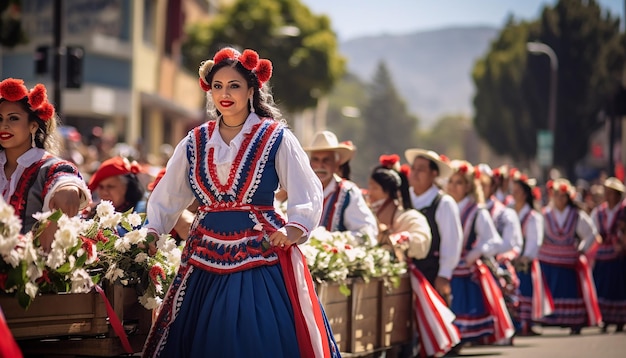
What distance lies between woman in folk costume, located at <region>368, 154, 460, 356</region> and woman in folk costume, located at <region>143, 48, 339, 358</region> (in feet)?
12.4

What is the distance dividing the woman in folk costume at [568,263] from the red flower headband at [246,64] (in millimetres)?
10737

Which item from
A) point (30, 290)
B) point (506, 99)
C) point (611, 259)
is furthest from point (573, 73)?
point (30, 290)

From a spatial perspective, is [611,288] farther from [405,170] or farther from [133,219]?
[133,219]

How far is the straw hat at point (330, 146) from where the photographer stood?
35.7 feet

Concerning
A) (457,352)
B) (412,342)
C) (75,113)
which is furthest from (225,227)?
(75,113)

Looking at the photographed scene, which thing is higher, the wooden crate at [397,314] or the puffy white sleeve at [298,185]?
the puffy white sleeve at [298,185]

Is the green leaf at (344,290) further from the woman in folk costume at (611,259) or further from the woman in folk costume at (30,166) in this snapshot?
the woman in folk costume at (611,259)

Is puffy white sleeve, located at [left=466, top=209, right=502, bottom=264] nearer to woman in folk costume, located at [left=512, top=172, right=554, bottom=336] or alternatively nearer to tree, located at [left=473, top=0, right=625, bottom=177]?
woman in folk costume, located at [left=512, top=172, right=554, bottom=336]

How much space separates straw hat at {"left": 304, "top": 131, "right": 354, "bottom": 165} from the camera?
10883 mm

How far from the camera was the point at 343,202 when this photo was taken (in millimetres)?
10453

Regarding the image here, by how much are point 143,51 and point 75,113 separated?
172 inches

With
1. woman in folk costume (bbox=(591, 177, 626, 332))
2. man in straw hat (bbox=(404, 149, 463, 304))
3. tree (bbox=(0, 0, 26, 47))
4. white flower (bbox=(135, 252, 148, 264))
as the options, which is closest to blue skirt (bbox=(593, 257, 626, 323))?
woman in folk costume (bbox=(591, 177, 626, 332))

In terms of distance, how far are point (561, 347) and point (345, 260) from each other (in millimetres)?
5359

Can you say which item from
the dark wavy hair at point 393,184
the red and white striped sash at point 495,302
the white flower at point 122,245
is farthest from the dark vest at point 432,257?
the white flower at point 122,245
